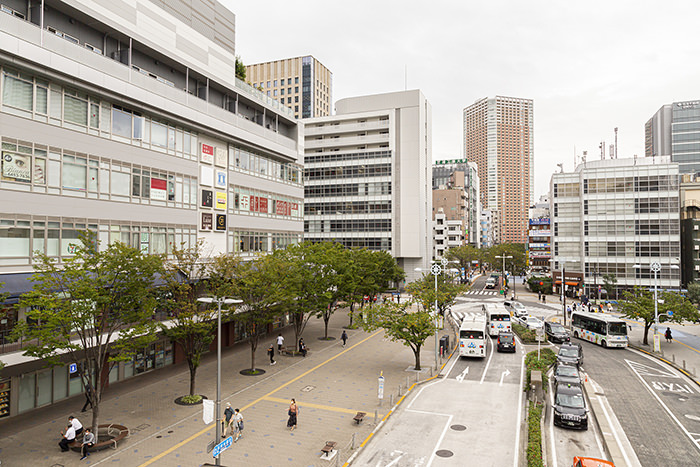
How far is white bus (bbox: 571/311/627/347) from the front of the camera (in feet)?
133

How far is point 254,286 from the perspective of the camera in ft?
102

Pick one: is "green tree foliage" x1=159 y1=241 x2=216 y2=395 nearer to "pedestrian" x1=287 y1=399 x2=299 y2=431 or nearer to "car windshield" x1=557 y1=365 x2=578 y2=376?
"pedestrian" x1=287 y1=399 x2=299 y2=431

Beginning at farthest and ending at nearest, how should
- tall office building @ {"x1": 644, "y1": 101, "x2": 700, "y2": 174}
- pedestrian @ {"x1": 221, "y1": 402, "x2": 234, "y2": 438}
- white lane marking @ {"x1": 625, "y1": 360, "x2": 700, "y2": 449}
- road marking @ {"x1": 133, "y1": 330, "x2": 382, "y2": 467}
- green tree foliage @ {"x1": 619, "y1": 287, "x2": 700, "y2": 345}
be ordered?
tall office building @ {"x1": 644, "y1": 101, "x2": 700, "y2": 174} → green tree foliage @ {"x1": 619, "y1": 287, "x2": 700, "y2": 345} → pedestrian @ {"x1": 221, "y1": 402, "x2": 234, "y2": 438} → white lane marking @ {"x1": 625, "y1": 360, "x2": 700, "y2": 449} → road marking @ {"x1": 133, "y1": 330, "x2": 382, "y2": 467}

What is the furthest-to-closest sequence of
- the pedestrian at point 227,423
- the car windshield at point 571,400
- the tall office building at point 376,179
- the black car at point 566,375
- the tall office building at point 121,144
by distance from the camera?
the tall office building at point 376,179 < the black car at point 566,375 < the tall office building at point 121,144 < the car windshield at point 571,400 < the pedestrian at point 227,423

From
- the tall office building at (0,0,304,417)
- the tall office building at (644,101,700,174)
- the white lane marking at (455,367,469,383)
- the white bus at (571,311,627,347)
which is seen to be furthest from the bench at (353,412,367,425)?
the tall office building at (644,101,700,174)

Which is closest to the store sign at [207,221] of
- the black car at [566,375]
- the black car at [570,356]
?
the black car at [566,375]

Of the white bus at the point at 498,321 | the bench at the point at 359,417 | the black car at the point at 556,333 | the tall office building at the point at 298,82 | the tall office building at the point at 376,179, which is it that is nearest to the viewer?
the bench at the point at 359,417

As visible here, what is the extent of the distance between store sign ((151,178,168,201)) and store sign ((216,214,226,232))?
18.7 ft

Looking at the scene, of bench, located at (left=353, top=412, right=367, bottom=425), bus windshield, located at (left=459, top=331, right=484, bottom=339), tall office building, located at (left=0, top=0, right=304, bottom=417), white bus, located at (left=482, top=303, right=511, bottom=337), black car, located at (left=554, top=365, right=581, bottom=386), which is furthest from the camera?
white bus, located at (left=482, top=303, right=511, bottom=337)

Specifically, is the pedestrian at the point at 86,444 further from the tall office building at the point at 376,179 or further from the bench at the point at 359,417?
the tall office building at the point at 376,179

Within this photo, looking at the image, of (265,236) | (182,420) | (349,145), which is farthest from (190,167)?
(349,145)

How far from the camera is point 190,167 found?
3462 centimetres

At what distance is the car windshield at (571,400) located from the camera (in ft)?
72.5

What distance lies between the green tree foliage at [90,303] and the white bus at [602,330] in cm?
3937
